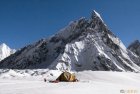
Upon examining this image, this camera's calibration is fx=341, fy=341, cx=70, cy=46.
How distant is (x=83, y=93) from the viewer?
22109mm

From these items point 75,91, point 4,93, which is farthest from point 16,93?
point 75,91

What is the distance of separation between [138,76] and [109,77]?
7119 mm

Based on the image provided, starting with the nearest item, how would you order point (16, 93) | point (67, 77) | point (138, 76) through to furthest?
point (16, 93) → point (67, 77) → point (138, 76)

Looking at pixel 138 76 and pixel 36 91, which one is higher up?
pixel 138 76

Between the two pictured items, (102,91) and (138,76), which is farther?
(138,76)

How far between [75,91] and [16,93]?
14.3 ft

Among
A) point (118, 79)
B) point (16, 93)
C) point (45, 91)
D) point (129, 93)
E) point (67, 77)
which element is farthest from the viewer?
point (118, 79)

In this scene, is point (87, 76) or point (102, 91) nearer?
point (102, 91)

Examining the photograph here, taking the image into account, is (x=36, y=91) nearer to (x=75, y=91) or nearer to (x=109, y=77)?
(x=75, y=91)

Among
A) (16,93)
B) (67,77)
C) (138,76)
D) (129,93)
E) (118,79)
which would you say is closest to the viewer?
(16,93)

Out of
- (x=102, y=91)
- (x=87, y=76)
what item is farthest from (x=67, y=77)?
(x=102, y=91)

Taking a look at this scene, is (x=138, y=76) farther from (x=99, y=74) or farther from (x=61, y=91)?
(x=61, y=91)

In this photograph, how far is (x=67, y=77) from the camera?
36.1 meters

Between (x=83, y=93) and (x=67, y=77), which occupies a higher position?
(x=67, y=77)
